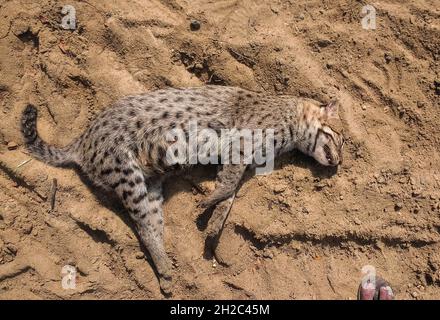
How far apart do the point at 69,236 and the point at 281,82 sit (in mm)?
3012

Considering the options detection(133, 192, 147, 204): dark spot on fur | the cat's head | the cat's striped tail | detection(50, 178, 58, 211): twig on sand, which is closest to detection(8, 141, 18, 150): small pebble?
the cat's striped tail

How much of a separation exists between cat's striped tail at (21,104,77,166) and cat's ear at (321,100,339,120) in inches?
114

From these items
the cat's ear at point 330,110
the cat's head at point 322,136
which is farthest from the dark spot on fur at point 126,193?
the cat's ear at point 330,110

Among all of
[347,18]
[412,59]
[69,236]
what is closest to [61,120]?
[69,236]

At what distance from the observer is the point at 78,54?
606 cm

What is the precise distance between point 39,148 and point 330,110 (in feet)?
11.0

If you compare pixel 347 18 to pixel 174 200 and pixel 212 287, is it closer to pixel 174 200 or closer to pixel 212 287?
pixel 174 200

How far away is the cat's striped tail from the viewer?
583cm

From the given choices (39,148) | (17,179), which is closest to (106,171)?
(39,148)

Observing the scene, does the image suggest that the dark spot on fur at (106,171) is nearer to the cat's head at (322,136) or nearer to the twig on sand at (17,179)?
the twig on sand at (17,179)

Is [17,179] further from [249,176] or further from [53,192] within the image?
[249,176]

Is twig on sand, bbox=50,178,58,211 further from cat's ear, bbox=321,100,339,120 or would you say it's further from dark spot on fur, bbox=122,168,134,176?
cat's ear, bbox=321,100,339,120

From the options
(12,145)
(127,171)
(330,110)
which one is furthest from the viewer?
(12,145)

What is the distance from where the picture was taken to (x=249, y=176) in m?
6.00
